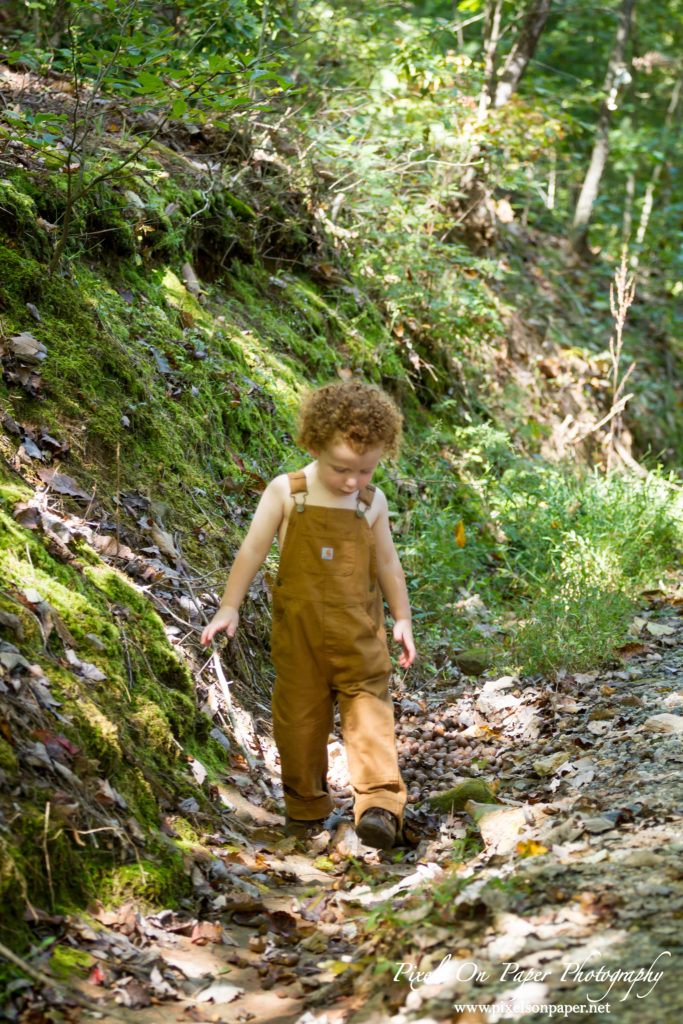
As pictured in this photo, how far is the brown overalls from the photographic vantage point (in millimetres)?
3516

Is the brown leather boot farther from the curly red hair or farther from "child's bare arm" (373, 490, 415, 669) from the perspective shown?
the curly red hair

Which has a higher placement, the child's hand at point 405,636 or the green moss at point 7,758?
the green moss at point 7,758

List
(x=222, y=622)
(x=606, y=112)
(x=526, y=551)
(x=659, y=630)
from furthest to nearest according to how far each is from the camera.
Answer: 1. (x=606, y=112)
2. (x=526, y=551)
3. (x=659, y=630)
4. (x=222, y=622)

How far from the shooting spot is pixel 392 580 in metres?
3.78

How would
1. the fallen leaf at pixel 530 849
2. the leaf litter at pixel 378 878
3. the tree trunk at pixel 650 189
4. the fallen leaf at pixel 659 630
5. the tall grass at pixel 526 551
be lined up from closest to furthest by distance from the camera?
the leaf litter at pixel 378 878 → the fallen leaf at pixel 530 849 → the tall grass at pixel 526 551 → the fallen leaf at pixel 659 630 → the tree trunk at pixel 650 189

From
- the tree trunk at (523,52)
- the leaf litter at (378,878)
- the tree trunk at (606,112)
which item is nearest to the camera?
the leaf litter at (378,878)

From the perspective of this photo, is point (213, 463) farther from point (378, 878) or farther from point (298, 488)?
point (378, 878)

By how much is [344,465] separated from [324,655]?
29.8 inches

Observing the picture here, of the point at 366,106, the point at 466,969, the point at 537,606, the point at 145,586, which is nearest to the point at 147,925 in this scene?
the point at 466,969

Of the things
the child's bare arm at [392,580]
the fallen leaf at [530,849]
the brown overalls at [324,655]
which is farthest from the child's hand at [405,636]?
the fallen leaf at [530,849]

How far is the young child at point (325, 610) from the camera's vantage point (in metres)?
3.47

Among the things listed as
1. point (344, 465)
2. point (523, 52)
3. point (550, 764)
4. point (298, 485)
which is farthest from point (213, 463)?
point (523, 52)

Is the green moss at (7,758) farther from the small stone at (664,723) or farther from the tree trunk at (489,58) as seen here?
the tree trunk at (489,58)

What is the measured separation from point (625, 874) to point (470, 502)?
527cm
